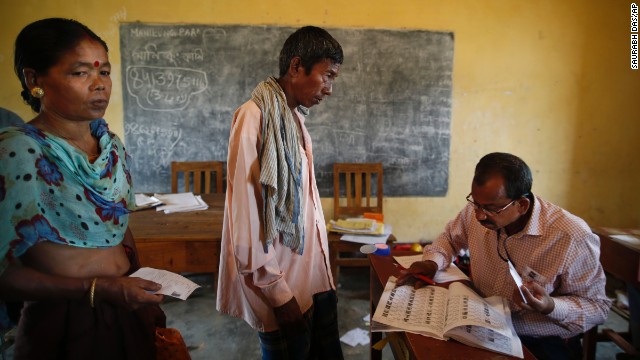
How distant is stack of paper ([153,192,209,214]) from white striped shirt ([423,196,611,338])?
6.14 ft

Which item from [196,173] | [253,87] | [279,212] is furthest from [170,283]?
[253,87]

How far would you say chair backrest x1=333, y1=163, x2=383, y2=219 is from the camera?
3.47 meters

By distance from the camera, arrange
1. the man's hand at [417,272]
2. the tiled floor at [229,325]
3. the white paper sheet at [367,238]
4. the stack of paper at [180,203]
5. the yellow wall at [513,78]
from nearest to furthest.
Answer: the man's hand at [417,272], the tiled floor at [229,325], the stack of paper at [180,203], the white paper sheet at [367,238], the yellow wall at [513,78]

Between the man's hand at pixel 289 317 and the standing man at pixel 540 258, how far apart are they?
38cm

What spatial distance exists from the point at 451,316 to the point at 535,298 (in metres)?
0.25

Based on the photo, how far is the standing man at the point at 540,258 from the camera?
1.20 meters

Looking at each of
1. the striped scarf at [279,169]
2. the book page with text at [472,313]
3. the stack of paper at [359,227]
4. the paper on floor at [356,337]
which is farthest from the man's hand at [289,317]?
the stack of paper at [359,227]

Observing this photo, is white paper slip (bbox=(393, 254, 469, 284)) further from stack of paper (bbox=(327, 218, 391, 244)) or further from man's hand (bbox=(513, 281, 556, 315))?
stack of paper (bbox=(327, 218, 391, 244))

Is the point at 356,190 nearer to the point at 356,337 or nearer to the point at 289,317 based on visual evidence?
the point at 356,337

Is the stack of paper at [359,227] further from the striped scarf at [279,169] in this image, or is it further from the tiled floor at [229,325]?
the striped scarf at [279,169]

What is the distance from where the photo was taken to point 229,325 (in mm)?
2684

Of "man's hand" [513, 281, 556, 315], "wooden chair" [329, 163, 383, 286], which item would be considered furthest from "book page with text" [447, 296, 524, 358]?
"wooden chair" [329, 163, 383, 286]

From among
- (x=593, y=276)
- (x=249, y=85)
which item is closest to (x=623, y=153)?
(x=593, y=276)

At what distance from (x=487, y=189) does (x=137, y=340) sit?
1.12 meters
